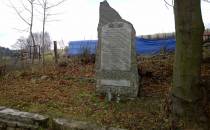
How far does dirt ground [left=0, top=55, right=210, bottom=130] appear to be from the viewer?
5.16 meters

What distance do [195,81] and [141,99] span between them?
1614 millimetres

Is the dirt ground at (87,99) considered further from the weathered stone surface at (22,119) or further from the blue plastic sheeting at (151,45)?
the blue plastic sheeting at (151,45)

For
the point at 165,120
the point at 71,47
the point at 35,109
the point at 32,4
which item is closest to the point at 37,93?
the point at 35,109

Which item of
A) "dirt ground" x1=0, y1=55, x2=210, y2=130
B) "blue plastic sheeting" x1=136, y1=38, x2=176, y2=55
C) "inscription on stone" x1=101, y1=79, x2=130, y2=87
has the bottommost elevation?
"dirt ground" x1=0, y1=55, x2=210, y2=130

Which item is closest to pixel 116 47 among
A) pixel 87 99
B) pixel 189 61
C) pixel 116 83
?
pixel 116 83

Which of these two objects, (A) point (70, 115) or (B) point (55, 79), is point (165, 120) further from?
(B) point (55, 79)

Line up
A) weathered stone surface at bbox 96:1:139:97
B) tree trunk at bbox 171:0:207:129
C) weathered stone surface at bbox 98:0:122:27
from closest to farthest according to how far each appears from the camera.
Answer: tree trunk at bbox 171:0:207:129 < weathered stone surface at bbox 96:1:139:97 < weathered stone surface at bbox 98:0:122:27

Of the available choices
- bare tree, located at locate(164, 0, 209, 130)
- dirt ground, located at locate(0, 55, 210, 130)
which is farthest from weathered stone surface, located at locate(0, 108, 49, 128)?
bare tree, located at locate(164, 0, 209, 130)

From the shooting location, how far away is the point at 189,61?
15.7 ft

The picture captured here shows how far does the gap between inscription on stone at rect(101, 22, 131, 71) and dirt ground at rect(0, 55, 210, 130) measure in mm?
749

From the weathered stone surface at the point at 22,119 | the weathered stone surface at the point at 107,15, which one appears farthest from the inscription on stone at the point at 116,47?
the weathered stone surface at the point at 22,119

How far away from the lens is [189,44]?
15.6 ft

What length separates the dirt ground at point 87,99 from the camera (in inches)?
203

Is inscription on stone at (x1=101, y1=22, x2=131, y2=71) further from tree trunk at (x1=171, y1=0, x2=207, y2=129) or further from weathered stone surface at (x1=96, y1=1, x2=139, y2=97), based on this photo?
tree trunk at (x1=171, y1=0, x2=207, y2=129)
